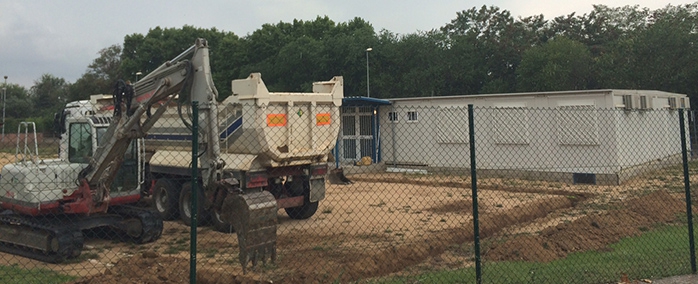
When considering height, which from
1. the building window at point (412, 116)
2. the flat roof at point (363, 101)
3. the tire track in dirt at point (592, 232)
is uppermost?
the flat roof at point (363, 101)

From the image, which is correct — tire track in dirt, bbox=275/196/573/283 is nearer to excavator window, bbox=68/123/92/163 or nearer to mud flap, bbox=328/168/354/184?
excavator window, bbox=68/123/92/163

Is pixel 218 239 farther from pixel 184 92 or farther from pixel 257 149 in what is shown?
pixel 184 92

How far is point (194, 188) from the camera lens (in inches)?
180

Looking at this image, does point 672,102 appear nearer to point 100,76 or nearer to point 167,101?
point 167,101

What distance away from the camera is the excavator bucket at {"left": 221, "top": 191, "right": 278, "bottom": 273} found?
533 cm

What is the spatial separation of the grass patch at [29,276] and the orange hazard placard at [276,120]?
4.20 metres

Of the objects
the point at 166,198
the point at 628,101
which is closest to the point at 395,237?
the point at 166,198

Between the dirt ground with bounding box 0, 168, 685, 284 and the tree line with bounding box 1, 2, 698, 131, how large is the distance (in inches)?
709

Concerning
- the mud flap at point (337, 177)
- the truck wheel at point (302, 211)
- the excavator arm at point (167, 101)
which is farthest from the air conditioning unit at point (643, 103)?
the excavator arm at point (167, 101)

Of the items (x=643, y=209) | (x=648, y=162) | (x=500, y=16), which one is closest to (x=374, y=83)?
(x=500, y=16)

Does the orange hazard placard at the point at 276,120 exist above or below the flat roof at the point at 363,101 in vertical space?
below

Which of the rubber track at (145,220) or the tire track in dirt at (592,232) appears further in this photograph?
the rubber track at (145,220)

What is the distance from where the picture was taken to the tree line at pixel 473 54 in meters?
31.3

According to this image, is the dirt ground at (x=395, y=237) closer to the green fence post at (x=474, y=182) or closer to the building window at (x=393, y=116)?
the green fence post at (x=474, y=182)
